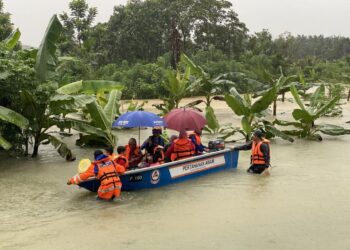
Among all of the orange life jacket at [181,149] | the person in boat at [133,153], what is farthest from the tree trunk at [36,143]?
the orange life jacket at [181,149]

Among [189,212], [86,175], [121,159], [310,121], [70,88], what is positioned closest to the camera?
[189,212]

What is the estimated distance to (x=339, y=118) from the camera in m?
20.6

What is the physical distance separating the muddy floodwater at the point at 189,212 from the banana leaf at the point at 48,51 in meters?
2.10

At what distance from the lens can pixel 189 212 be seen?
7.30m

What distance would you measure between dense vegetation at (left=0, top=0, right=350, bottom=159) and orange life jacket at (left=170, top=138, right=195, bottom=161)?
2.46m

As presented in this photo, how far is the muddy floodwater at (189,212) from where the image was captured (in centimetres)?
603

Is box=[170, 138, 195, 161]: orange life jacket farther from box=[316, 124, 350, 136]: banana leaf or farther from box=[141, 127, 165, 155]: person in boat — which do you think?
box=[316, 124, 350, 136]: banana leaf

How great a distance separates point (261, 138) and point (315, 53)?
7285cm

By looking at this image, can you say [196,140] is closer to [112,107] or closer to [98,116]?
[98,116]

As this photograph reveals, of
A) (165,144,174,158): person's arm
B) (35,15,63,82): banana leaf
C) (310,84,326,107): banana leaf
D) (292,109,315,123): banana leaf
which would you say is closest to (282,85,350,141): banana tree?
(292,109,315,123): banana leaf

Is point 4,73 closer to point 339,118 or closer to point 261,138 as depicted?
point 261,138

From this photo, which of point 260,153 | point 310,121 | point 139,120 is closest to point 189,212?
point 139,120

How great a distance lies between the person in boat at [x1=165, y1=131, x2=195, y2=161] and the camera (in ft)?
30.6

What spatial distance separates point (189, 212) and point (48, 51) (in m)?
5.36
